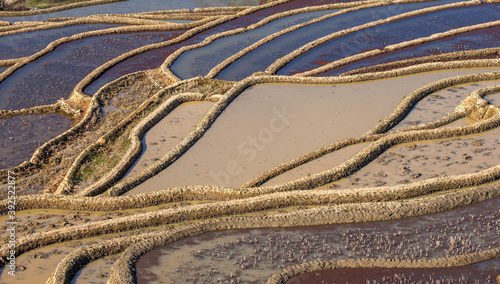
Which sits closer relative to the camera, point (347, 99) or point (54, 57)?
point (347, 99)

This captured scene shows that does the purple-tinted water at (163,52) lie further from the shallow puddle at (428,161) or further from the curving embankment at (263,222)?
the shallow puddle at (428,161)

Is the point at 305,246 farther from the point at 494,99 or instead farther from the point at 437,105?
the point at 494,99

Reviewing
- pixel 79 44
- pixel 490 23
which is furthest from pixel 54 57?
pixel 490 23

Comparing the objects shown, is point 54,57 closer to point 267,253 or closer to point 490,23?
point 267,253

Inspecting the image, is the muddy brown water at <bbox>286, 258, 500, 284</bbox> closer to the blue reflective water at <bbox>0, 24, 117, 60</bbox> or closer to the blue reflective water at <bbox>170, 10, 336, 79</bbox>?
the blue reflective water at <bbox>170, 10, 336, 79</bbox>

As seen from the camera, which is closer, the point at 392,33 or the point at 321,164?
the point at 321,164

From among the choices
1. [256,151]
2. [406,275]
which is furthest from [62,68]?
[406,275]

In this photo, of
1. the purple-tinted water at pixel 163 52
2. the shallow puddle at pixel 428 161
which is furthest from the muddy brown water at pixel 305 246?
the purple-tinted water at pixel 163 52
